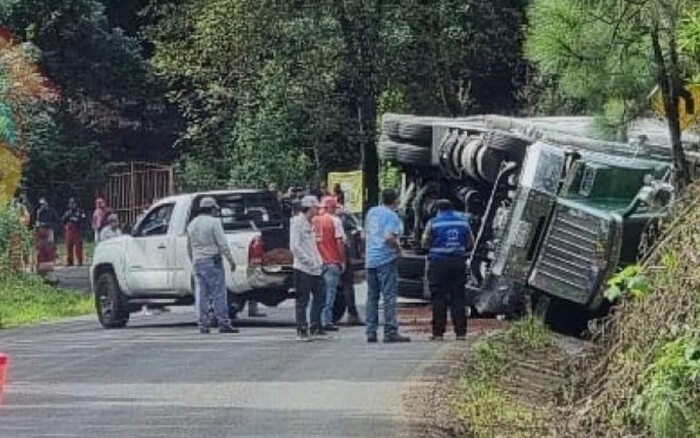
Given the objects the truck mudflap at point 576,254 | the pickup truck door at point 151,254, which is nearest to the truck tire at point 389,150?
the pickup truck door at point 151,254

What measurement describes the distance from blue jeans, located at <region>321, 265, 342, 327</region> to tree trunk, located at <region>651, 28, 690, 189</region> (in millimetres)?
8349

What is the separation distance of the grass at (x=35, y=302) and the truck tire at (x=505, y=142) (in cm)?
968

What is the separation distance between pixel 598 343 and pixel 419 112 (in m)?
23.3

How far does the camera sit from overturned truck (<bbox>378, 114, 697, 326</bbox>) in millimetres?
18172

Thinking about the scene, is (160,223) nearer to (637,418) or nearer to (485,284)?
(485,284)

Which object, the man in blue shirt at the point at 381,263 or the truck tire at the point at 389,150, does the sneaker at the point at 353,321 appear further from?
the man in blue shirt at the point at 381,263

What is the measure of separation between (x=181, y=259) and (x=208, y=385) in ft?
28.0

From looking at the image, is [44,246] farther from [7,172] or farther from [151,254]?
[151,254]

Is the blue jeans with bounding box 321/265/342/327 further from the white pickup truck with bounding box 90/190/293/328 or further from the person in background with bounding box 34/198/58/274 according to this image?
the person in background with bounding box 34/198/58/274

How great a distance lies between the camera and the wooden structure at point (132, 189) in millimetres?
44956

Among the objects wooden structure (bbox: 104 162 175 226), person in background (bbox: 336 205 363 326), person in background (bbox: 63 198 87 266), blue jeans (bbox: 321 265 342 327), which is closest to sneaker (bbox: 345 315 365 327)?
person in background (bbox: 336 205 363 326)

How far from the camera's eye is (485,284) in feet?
68.6

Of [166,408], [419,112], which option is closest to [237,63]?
[419,112]

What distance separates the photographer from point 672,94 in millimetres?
12922
